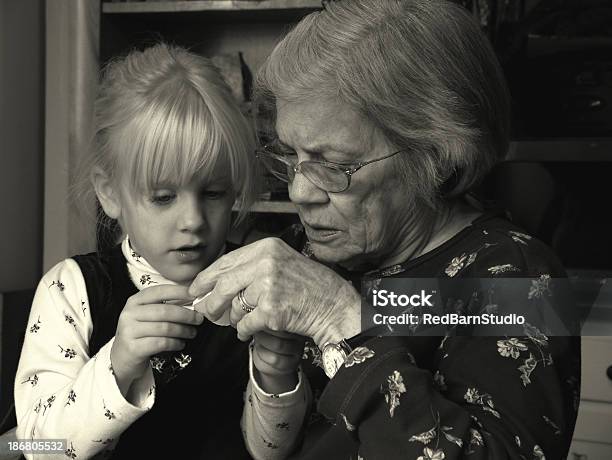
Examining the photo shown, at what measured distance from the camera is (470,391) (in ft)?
2.58

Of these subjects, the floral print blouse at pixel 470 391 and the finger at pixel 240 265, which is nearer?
the floral print blouse at pixel 470 391

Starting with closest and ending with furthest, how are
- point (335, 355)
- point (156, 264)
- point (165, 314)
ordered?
1. point (335, 355)
2. point (165, 314)
3. point (156, 264)

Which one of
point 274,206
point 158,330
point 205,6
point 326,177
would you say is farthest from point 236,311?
point 205,6

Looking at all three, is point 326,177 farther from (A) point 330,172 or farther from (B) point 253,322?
(B) point 253,322

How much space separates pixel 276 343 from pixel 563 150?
117 centimetres

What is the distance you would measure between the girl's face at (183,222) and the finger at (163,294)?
154 mm

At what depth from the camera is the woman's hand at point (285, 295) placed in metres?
0.80

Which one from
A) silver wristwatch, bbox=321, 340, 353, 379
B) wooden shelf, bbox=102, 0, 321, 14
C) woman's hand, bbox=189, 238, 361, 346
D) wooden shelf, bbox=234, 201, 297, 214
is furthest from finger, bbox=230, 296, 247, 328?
wooden shelf, bbox=102, 0, 321, 14

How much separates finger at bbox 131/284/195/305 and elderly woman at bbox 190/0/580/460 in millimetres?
38

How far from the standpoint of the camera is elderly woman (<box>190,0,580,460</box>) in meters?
0.77

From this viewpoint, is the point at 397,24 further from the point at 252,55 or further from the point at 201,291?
the point at 252,55

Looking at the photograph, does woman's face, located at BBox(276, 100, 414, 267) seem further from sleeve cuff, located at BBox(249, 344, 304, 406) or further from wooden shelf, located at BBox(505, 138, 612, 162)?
wooden shelf, located at BBox(505, 138, 612, 162)

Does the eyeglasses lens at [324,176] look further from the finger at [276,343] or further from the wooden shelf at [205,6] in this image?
the wooden shelf at [205,6]

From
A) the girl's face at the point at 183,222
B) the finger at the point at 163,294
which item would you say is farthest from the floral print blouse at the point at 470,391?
the girl's face at the point at 183,222
